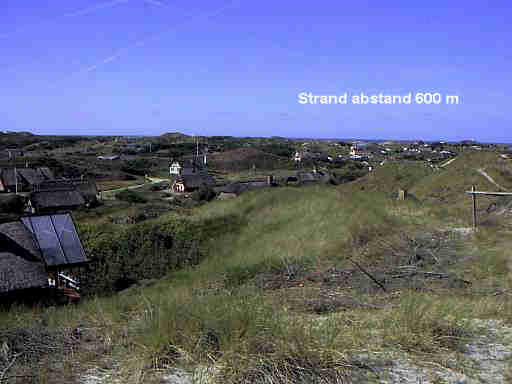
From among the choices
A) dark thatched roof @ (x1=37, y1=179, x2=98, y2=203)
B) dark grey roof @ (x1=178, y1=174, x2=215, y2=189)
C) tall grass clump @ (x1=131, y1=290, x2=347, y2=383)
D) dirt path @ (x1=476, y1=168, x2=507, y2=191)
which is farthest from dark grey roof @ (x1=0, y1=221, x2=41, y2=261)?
dark grey roof @ (x1=178, y1=174, x2=215, y2=189)

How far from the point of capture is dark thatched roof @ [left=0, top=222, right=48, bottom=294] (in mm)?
9477

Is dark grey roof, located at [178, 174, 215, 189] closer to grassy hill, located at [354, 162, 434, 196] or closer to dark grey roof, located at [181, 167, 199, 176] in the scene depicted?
dark grey roof, located at [181, 167, 199, 176]

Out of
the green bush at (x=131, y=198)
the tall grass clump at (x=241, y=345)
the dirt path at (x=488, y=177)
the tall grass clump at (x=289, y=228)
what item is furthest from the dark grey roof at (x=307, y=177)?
the tall grass clump at (x=241, y=345)

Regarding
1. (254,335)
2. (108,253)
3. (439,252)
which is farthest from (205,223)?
(254,335)

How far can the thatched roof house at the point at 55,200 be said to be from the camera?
31625 mm

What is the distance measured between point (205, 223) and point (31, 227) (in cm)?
466

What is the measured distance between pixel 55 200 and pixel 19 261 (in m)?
24.2

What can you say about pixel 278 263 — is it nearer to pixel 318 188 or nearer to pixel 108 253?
pixel 108 253

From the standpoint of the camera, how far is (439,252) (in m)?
9.47

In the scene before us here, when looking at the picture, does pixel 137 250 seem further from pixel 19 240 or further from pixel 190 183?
pixel 190 183

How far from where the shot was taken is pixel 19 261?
1001cm

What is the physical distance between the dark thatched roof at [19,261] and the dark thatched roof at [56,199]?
21.9 m

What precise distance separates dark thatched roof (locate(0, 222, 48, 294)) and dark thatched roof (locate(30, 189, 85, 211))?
21.9 meters

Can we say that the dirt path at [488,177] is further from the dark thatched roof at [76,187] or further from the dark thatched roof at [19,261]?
the dark thatched roof at [76,187]
